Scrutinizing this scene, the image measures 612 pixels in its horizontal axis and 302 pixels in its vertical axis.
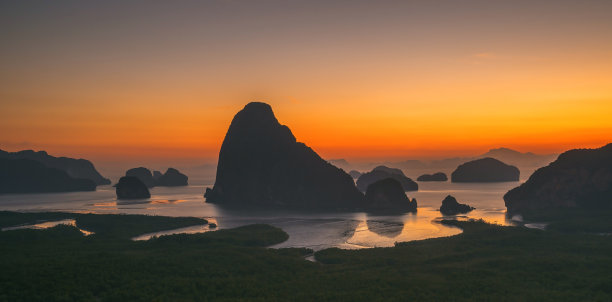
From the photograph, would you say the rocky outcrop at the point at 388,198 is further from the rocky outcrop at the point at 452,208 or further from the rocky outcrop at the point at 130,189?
the rocky outcrop at the point at 130,189

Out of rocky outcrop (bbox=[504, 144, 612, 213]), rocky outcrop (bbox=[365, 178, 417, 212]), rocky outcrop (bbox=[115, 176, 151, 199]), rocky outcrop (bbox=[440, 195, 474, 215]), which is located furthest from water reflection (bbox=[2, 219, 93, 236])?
rocky outcrop (bbox=[504, 144, 612, 213])

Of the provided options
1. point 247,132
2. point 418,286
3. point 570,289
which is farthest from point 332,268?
point 247,132

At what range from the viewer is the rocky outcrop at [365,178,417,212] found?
12006 centimetres

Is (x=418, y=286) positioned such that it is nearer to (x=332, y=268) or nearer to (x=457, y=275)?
(x=457, y=275)

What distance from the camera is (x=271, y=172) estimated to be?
146m

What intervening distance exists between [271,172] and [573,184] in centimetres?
8697

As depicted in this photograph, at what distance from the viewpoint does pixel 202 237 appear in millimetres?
62719

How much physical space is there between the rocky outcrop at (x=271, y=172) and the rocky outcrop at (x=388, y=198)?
5.21 m

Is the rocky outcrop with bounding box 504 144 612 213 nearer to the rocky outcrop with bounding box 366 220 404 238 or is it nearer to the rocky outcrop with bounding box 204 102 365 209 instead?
the rocky outcrop with bounding box 366 220 404 238

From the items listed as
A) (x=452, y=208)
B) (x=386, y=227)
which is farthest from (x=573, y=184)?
(x=386, y=227)

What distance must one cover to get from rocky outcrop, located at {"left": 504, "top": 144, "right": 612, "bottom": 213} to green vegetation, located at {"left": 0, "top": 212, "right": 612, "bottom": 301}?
3706cm

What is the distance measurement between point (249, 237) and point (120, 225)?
29131 millimetres

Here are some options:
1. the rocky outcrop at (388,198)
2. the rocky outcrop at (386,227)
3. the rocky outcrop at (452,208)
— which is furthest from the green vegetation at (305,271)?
the rocky outcrop at (388,198)

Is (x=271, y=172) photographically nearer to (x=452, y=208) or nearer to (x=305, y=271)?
(x=452, y=208)
